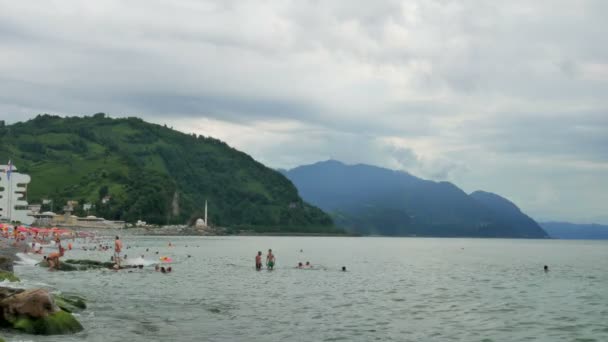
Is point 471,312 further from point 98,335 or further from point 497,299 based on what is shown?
point 98,335

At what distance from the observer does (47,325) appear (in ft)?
89.2

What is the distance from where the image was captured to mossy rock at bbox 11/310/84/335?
26922mm

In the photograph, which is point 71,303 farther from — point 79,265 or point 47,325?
point 79,265

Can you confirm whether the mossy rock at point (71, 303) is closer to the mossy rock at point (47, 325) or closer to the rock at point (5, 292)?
the mossy rock at point (47, 325)

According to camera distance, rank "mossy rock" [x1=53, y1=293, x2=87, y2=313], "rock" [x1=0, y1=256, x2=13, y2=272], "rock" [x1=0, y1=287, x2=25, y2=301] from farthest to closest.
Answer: "rock" [x1=0, y1=256, x2=13, y2=272], "mossy rock" [x1=53, y1=293, x2=87, y2=313], "rock" [x1=0, y1=287, x2=25, y2=301]

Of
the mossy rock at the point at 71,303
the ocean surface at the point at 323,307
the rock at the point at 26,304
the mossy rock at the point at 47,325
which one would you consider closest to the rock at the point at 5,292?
the rock at the point at 26,304

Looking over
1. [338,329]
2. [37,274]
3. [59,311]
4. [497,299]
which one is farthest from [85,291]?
[497,299]

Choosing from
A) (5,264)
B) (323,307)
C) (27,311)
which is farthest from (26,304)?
(5,264)

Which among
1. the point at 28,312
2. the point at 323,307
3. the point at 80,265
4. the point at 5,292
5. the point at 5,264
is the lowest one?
the point at 323,307

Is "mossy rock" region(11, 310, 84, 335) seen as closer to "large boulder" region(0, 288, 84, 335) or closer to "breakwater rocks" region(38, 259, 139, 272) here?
"large boulder" region(0, 288, 84, 335)

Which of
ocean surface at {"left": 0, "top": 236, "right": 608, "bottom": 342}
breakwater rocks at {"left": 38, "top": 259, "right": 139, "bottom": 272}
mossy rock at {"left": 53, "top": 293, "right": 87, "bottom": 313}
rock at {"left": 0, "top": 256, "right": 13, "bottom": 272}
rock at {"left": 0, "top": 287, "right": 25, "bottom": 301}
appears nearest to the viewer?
rock at {"left": 0, "top": 287, "right": 25, "bottom": 301}

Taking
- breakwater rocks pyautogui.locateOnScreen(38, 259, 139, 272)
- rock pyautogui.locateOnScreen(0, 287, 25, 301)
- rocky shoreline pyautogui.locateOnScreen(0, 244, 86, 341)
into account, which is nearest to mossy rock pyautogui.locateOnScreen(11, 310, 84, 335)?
rocky shoreline pyautogui.locateOnScreen(0, 244, 86, 341)

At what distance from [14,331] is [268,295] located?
2554 cm

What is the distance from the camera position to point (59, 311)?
94.4 feet
